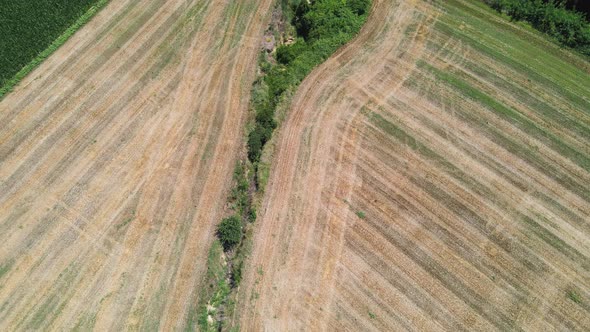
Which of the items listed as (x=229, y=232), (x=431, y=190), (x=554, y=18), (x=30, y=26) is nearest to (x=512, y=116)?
(x=431, y=190)

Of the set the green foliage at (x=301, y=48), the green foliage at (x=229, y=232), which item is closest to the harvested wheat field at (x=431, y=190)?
the green foliage at (x=301, y=48)

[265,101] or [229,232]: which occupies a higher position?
[265,101]

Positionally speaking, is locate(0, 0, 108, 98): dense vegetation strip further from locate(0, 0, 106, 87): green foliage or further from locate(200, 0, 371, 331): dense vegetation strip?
locate(200, 0, 371, 331): dense vegetation strip

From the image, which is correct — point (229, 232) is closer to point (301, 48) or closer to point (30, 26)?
point (301, 48)

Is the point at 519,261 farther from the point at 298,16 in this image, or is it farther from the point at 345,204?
the point at 298,16

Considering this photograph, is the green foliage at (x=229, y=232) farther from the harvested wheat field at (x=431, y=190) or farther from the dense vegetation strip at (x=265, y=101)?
the harvested wheat field at (x=431, y=190)

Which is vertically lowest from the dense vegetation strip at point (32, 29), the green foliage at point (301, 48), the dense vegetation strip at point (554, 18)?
the dense vegetation strip at point (554, 18)
